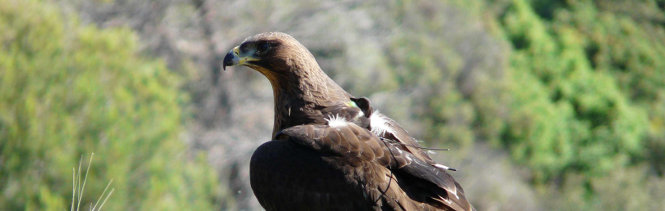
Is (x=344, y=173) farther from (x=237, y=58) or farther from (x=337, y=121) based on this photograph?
(x=237, y=58)

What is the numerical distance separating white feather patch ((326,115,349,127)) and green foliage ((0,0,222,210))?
7900 mm

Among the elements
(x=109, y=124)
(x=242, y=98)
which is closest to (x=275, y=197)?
(x=109, y=124)

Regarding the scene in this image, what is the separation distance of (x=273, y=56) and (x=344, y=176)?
117cm

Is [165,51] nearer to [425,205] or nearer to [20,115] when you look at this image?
[20,115]

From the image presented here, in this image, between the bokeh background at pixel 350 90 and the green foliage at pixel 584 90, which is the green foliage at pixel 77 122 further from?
the green foliage at pixel 584 90

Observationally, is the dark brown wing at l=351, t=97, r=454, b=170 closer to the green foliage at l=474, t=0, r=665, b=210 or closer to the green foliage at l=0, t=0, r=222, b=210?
the green foliage at l=0, t=0, r=222, b=210

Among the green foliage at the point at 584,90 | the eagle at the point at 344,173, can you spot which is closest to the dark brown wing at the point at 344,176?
the eagle at the point at 344,173

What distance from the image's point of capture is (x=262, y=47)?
596cm

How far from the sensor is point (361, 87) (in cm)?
2166

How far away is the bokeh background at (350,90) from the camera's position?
14102 millimetres

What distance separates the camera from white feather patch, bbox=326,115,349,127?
5.30 m

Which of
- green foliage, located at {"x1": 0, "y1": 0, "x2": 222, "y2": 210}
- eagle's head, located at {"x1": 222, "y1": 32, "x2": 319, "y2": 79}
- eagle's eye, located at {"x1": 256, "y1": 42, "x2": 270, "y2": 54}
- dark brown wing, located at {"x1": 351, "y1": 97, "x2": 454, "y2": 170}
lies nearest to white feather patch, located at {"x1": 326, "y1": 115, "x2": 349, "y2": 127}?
dark brown wing, located at {"x1": 351, "y1": 97, "x2": 454, "y2": 170}

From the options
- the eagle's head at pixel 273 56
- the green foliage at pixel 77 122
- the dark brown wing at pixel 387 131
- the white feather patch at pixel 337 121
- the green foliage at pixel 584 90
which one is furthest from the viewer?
the green foliage at pixel 584 90

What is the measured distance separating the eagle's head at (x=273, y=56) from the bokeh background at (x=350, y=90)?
23.9ft
